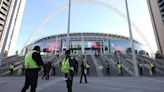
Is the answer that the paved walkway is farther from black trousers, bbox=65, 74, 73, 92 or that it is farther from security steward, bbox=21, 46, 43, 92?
security steward, bbox=21, 46, 43, 92

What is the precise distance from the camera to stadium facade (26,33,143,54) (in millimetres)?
80562

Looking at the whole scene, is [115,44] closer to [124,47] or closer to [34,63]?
[124,47]

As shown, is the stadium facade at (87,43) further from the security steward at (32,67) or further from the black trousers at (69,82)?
the security steward at (32,67)

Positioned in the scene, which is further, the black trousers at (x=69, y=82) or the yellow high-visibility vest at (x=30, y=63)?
the black trousers at (x=69, y=82)

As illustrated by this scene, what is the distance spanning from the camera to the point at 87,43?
81.4 meters

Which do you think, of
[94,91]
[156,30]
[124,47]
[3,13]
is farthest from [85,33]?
[94,91]

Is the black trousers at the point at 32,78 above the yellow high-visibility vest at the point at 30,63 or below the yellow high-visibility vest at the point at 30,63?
below

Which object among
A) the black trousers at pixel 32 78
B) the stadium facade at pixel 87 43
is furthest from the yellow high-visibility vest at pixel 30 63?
the stadium facade at pixel 87 43

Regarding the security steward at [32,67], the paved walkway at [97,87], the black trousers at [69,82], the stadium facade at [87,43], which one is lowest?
the paved walkway at [97,87]

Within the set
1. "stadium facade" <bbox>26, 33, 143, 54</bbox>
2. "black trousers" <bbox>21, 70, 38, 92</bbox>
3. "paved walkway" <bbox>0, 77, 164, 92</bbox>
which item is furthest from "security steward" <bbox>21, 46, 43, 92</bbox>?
"stadium facade" <bbox>26, 33, 143, 54</bbox>

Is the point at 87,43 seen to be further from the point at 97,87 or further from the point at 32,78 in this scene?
the point at 32,78

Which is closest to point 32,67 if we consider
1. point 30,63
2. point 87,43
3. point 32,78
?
point 30,63

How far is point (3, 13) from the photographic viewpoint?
85750 mm

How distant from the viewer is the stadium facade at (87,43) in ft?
264
